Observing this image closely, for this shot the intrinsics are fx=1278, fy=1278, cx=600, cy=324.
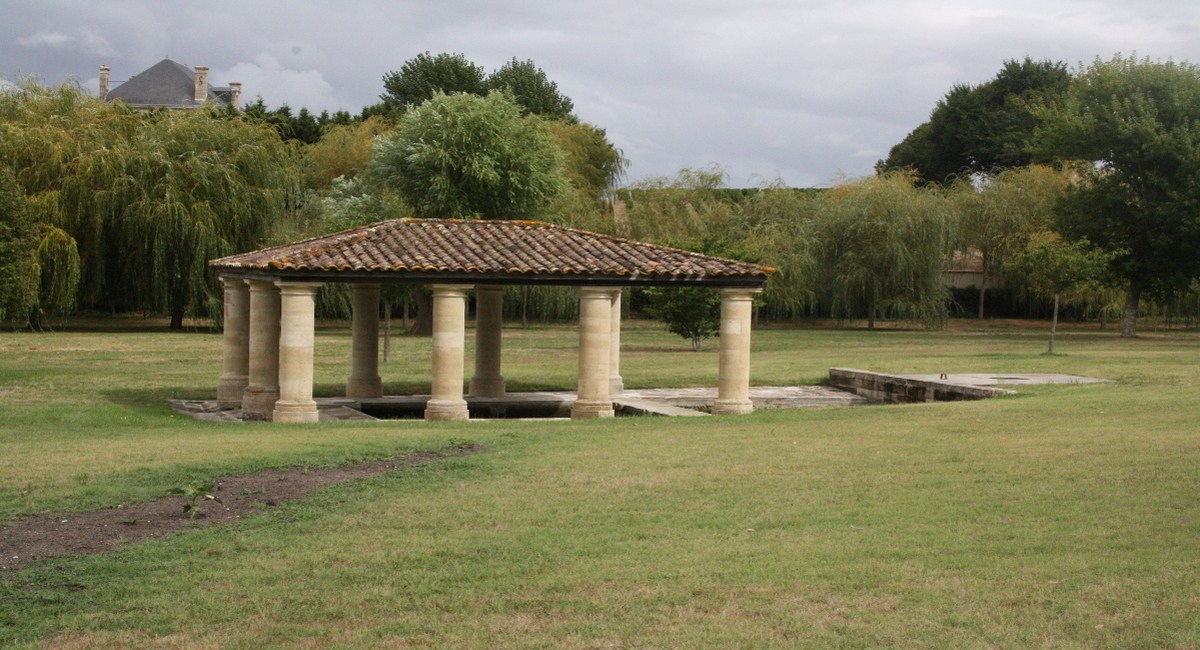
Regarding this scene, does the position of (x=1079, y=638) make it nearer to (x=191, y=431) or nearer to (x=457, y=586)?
(x=457, y=586)

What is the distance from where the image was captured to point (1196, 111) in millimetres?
45844

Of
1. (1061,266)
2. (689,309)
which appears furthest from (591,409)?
(1061,266)

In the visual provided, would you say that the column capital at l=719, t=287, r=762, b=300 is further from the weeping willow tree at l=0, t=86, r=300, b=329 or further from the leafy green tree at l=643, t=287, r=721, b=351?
the weeping willow tree at l=0, t=86, r=300, b=329

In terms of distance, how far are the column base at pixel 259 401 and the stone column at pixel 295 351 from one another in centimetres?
170

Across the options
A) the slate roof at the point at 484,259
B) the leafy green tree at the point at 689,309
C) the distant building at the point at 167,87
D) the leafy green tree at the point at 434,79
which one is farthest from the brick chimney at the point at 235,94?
the slate roof at the point at 484,259

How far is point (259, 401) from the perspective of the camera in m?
21.8

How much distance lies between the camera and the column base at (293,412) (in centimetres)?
1997

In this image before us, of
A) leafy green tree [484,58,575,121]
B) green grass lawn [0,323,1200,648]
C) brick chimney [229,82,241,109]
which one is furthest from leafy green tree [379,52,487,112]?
green grass lawn [0,323,1200,648]

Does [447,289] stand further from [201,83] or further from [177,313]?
[201,83]

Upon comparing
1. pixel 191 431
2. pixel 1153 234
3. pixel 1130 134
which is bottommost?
pixel 191 431

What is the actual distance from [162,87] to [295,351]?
293 ft

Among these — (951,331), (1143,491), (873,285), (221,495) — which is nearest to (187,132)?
(873,285)

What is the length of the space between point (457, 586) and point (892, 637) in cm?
270

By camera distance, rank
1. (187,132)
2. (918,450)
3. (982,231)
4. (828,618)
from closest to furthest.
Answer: (828,618), (918,450), (187,132), (982,231)
